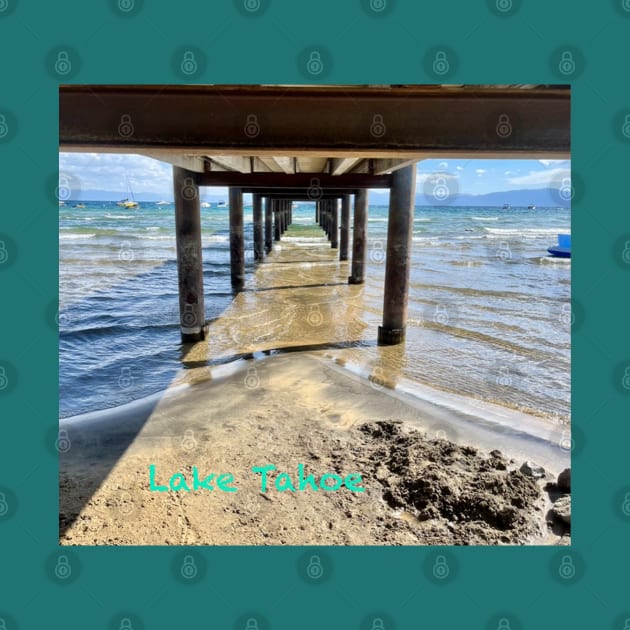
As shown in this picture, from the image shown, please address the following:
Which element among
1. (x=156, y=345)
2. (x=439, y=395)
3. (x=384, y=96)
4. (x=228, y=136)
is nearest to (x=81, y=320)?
(x=156, y=345)

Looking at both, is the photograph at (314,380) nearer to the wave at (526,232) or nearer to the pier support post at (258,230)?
the pier support post at (258,230)

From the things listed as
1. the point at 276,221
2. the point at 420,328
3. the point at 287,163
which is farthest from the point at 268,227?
the point at 420,328

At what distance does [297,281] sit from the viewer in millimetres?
15422

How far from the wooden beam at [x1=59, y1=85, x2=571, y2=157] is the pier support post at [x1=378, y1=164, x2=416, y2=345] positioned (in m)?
4.85

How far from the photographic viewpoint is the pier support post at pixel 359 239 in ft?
47.4

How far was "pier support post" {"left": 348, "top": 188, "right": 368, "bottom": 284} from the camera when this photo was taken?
1444 cm

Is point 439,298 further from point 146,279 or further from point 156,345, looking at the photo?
point 146,279

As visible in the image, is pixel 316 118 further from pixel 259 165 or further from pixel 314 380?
pixel 259 165

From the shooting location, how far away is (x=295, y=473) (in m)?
4.18

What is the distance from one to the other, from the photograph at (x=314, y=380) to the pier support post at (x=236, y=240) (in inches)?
103

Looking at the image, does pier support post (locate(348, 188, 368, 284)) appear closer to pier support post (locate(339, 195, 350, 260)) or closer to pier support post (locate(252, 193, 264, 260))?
pier support post (locate(339, 195, 350, 260))

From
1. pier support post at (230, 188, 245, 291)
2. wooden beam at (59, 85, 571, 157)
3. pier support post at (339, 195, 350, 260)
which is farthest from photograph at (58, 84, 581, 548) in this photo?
pier support post at (339, 195, 350, 260)

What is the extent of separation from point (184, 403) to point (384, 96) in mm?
4285

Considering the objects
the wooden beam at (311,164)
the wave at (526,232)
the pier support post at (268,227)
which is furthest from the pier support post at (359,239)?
the wave at (526,232)
